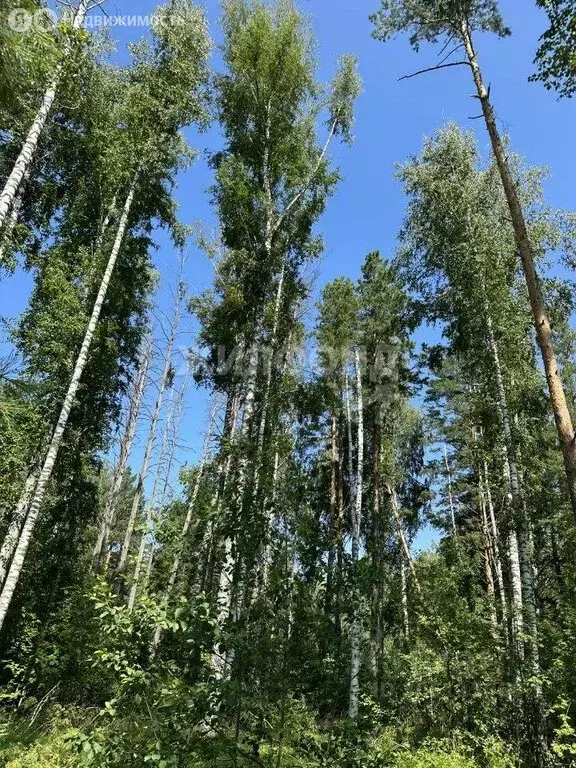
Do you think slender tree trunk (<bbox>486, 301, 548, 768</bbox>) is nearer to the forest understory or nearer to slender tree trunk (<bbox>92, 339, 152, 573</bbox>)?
the forest understory

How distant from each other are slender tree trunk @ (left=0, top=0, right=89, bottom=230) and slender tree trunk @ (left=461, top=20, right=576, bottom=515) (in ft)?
18.7

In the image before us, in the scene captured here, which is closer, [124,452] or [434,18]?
[434,18]

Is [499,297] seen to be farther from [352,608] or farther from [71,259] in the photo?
[71,259]

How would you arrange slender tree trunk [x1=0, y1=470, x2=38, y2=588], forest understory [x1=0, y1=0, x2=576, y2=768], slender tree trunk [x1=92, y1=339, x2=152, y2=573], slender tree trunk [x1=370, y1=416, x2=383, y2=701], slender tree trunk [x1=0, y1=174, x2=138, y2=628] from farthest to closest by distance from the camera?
slender tree trunk [x1=92, y1=339, x2=152, y2=573] → slender tree trunk [x1=370, y1=416, x2=383, y2=701] → slender tree trunk [x1=0, y1=470, x2=38, y2=588] → slender tree trunk [x1=0, y1=174, x2=138, y2=628] → forest understory [x1=0, y1=0, x2=576, y2=768]

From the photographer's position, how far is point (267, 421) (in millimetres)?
12344

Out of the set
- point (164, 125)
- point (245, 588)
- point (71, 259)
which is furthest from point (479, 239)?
point (245, 588)

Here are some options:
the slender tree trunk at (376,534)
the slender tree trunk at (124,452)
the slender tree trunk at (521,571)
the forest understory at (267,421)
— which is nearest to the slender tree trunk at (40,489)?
the forest understory at (267,421)

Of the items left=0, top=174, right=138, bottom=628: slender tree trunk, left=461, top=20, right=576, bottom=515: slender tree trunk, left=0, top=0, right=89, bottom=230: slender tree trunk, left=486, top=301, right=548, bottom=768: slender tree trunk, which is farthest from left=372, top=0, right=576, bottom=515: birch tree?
left=0, top=174, right=138, bottom=628: slender tree trunk

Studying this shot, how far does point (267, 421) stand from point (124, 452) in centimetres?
603

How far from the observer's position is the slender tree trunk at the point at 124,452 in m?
14.4

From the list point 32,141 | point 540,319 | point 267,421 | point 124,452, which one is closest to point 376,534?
point 267,421

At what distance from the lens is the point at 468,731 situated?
24.7 ft

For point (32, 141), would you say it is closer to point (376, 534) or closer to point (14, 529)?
point (14, 529)

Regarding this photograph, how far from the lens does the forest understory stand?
3.60 metres
